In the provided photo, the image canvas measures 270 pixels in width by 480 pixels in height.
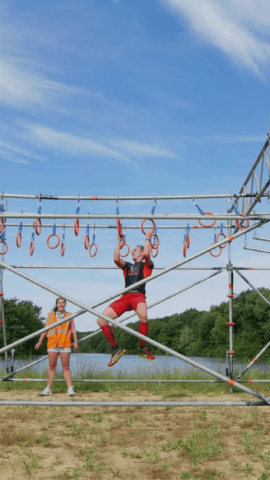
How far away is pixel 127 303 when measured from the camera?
7188 millimetres

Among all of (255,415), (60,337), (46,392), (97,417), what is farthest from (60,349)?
(255,415)

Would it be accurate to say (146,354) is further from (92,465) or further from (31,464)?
(31,464)

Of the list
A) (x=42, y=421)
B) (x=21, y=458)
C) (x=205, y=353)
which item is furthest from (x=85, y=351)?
(x=205, y=353)

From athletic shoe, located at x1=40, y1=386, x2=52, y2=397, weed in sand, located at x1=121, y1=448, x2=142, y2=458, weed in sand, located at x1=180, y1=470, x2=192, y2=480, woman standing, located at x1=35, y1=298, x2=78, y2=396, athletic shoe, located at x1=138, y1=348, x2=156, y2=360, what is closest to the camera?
weed in sand, located at x1=180, y1=470, x2=192, y2=480

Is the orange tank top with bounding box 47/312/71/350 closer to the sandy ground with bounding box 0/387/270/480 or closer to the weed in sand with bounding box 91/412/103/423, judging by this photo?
the sandy ground with bounding box 0/387/270/480

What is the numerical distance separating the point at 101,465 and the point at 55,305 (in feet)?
12.1

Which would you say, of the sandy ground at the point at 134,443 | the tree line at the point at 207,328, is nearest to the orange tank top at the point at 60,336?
the sandy ground at the point at 134,443

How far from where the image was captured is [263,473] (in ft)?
16.1

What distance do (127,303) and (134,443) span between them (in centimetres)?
193

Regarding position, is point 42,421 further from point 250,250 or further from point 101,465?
point 250,250

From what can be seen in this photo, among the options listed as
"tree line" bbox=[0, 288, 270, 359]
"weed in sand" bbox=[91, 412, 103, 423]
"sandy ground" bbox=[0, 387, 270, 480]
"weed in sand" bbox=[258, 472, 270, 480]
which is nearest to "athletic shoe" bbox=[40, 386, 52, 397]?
"sandy ground" bbox=[0, 387, 270, 480]

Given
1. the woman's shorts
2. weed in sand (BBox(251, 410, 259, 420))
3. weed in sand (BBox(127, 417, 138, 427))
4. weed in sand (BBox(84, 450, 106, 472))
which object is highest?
the woman's shorts

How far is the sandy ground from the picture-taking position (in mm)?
4996

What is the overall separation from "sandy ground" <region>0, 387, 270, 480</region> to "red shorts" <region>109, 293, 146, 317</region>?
1423 mm
